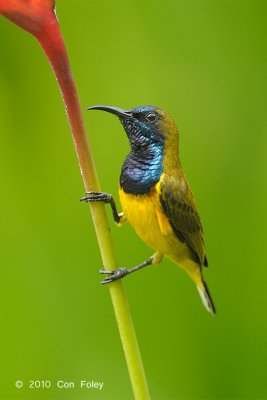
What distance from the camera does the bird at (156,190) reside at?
0.95 m

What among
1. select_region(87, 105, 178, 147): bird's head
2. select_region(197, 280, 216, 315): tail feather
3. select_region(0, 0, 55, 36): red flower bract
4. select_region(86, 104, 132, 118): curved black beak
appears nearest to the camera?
select_region(0, 0, 55, 36): red flower bract

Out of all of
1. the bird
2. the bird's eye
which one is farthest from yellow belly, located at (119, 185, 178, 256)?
the bird's eye

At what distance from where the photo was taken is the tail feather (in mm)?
1042

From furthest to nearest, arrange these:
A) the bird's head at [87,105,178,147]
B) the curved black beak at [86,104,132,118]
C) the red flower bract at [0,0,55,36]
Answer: the bird's head at [87,105,178,147] → the curved black beak at [86,104,132,118] → the red flower bract at [0,0,55,36]

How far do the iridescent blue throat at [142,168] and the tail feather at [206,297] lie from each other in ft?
0.72

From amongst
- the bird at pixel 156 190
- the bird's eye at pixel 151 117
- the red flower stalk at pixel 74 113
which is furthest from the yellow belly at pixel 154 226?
the red flower stalk at pixel 74 113

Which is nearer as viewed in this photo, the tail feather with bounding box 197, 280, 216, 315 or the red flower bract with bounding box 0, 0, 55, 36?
the red flower bract with bounding box 0, 0, 55, 36

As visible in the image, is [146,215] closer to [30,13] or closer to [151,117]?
[151,117]

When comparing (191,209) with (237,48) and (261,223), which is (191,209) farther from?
(237,48)

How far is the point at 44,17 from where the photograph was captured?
47 centimetres

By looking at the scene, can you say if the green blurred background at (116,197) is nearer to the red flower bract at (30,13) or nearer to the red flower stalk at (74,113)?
the red flower stalk at (74,113)

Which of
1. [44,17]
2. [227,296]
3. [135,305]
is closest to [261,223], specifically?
[227,296]

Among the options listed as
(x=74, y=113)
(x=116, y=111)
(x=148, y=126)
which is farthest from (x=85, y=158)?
(x=148, y=126)

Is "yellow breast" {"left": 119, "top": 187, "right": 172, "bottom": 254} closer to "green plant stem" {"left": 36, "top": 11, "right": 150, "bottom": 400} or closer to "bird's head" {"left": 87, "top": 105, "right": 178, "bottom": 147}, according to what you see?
"bird's head" {"left": 87, "top": 105, "right": 178, "bottom": 147}
